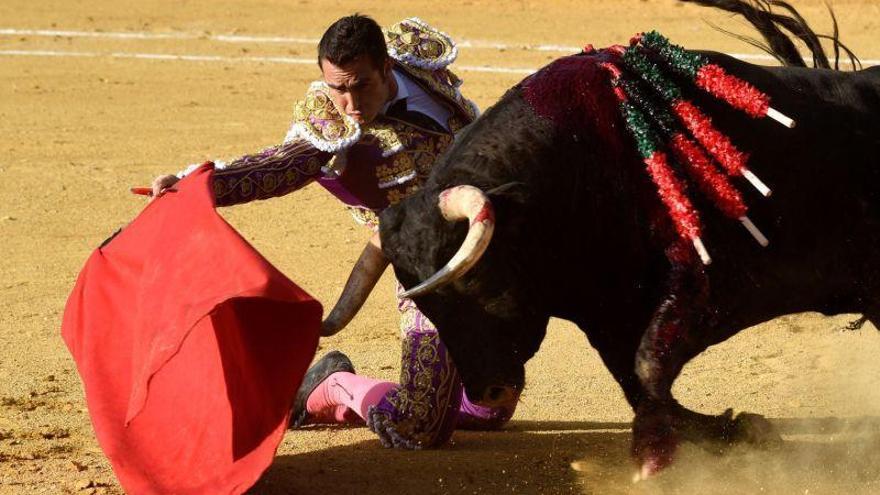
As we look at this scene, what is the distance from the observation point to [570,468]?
4527 millimetres

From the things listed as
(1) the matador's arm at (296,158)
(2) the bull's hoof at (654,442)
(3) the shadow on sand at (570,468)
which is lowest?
(3) the shadow on sand at (570,468)

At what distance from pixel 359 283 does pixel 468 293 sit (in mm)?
533

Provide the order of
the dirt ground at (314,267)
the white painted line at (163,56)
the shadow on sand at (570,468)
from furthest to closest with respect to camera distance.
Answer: the white painted line at (163,56) < the dirt ground at (314,267) < the shadow on sand at (570,468)

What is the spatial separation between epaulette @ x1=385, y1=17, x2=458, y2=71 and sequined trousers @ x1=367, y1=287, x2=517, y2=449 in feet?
2.41

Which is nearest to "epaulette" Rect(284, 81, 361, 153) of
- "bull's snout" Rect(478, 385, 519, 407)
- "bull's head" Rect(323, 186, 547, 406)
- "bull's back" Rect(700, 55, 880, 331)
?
"bull's head" Rect(323, 186, 547, 406)

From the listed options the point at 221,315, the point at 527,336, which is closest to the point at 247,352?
the point at 221,315

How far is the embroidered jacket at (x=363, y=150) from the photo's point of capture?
4.48m

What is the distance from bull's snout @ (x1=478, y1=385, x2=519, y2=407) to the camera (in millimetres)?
3973

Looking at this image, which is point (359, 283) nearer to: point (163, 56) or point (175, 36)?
point (163, 56)

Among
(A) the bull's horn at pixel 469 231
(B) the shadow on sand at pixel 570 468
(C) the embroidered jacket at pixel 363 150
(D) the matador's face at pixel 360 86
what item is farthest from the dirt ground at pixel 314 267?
(D) the matador's face at pixel 360 86

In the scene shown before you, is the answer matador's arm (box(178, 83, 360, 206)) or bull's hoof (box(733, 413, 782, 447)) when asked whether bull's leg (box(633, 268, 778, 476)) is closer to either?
bull's hoof (box(733, 413, 782, 447))

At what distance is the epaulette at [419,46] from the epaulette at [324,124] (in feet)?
0.97

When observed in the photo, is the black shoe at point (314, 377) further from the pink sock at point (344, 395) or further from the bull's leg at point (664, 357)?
the bull's leg at point (664, 357)

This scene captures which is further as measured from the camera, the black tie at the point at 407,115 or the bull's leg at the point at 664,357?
the black tie at the point at 407,115
